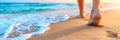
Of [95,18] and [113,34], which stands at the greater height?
[95,18]

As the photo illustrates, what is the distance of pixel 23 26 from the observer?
8.69 ft

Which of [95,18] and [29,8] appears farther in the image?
[29,8]

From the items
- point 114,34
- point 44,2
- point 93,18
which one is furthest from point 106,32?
point 44,2

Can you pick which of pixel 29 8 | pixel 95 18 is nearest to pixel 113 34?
pixel 95 18

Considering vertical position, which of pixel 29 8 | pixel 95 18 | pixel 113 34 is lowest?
pixel 113 34

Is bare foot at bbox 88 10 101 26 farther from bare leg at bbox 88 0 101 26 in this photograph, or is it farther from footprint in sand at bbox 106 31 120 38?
footprint in sand at bbox 106 31 120 38

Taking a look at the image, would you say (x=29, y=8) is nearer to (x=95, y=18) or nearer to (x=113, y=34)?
(x=95, y=18)

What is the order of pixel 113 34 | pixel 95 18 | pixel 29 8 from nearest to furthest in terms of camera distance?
pixel 113 34
pixel 95 18
pixel 29 8

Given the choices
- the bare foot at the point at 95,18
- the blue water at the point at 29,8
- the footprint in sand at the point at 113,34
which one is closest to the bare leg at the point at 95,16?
the bare foot at the point at 95,18

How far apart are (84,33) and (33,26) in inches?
27.8

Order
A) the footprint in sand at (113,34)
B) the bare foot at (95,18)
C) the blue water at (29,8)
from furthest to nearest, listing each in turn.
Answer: the blue water at (29,8)
the bare foot at (95,18)
the footprint in sand at (113,34)

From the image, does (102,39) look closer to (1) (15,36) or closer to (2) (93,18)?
(2) (93,18)

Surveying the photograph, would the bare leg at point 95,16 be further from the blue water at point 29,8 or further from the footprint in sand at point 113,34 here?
the blue water at point 29,8

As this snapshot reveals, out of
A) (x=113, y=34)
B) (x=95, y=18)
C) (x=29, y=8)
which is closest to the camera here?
(x=113, y=34)
